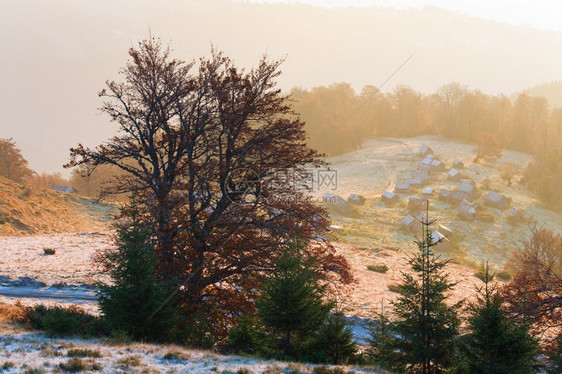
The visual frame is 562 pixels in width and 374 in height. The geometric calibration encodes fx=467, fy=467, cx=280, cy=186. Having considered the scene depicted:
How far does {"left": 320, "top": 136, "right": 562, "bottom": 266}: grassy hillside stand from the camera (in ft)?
168

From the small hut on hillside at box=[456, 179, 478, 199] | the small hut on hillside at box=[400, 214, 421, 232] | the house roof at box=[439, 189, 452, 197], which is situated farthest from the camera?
the house roof at box=[439, 189, 452, 197]

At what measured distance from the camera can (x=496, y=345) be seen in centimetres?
1149

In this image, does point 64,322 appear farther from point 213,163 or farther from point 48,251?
point 48,251

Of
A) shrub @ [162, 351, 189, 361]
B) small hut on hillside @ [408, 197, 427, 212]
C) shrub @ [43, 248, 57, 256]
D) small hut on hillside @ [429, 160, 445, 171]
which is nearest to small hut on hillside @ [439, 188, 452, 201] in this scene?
small hut on hillside @ [408, 197, 427, 212]

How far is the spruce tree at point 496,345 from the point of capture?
11344mm

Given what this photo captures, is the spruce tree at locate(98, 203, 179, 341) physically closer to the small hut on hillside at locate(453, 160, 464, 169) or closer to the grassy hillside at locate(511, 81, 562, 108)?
the small hut on hillside at locate(453, 160, 464, 169)

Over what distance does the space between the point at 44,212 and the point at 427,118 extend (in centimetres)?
9482

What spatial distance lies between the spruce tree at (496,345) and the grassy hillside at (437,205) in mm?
28897

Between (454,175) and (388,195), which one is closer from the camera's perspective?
(388,195)

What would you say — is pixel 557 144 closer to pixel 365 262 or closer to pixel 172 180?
pixel 365 262

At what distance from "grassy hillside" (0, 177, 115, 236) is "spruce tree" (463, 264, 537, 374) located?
3361 cm

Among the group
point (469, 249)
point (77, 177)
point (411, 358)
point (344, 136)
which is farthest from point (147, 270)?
point (344, 136)

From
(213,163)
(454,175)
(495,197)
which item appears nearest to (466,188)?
(495,197)

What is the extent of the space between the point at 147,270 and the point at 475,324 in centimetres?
882
